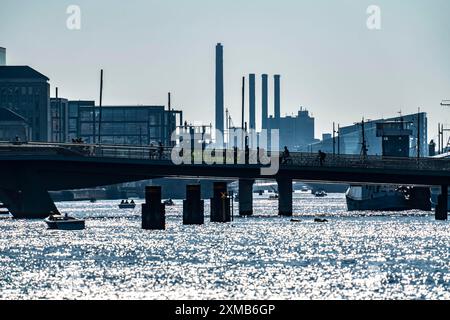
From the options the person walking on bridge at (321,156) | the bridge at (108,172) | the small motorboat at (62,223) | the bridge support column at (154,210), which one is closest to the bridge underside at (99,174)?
the bridge at (108,172)

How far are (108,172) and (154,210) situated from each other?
20620 mm

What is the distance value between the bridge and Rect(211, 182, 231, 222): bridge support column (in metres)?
3.61

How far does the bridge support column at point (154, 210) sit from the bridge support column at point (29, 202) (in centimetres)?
2112

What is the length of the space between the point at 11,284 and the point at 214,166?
284 ft

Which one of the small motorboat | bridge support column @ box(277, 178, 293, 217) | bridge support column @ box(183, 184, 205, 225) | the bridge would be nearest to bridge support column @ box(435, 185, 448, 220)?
the bridge

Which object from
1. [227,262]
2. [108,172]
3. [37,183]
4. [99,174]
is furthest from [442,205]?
[227,262]

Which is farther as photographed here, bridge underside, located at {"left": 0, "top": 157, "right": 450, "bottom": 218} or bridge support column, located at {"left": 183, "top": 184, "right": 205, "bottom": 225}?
bridge underside, located at {"left": 0, "top": 157, "right": 450, "bottom": 218}

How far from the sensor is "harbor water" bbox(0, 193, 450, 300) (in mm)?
86312

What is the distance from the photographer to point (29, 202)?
580 feet

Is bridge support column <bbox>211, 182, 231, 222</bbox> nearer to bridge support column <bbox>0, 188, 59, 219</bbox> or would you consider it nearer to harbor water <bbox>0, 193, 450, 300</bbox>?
harbor water <bbox>0, 193, 450, 300</bbox>

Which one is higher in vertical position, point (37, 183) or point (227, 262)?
point (37, 183)

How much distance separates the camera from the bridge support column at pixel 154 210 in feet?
515

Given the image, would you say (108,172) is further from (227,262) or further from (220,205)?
(227,262)
